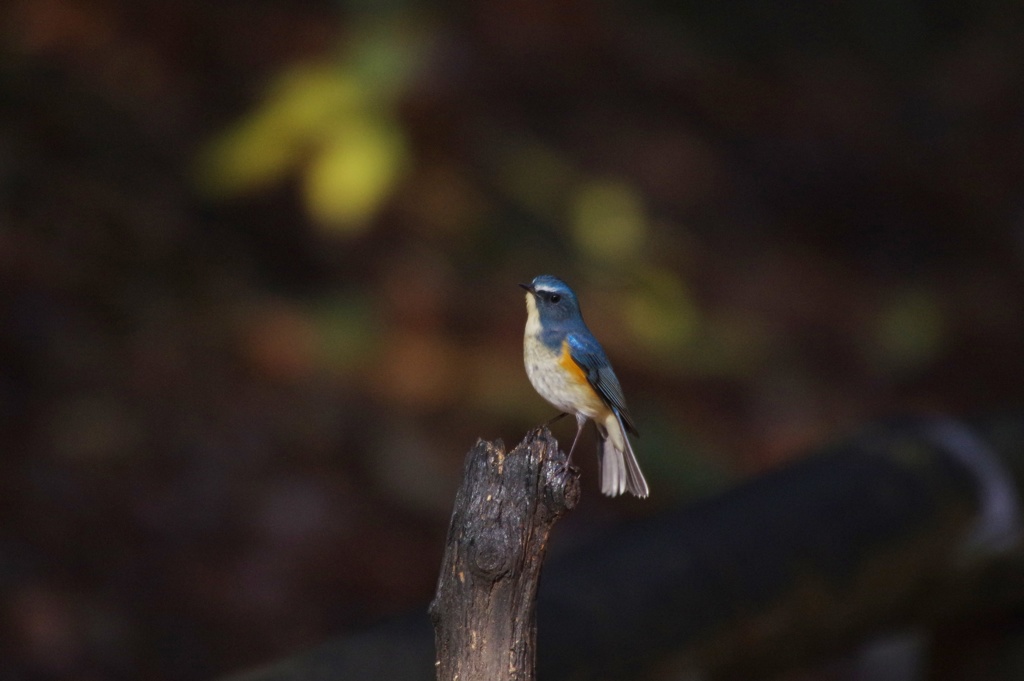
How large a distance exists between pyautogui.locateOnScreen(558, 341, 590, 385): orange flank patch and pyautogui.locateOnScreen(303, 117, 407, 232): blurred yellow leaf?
11.0 feet

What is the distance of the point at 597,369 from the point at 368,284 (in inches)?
150

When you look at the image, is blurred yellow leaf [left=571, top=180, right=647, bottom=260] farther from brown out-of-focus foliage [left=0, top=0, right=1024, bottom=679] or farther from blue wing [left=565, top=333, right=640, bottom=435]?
blue wing [left=565, top=333, right=640, bottom=435]

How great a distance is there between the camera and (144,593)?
4082 mm

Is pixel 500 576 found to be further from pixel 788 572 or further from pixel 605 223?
pixel 605 223

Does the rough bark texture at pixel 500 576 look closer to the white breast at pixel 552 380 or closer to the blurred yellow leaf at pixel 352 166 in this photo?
the white breast at pixel 552 380

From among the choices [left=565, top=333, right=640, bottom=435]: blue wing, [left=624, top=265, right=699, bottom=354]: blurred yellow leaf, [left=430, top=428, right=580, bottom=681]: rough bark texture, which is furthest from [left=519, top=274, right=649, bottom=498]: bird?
[left=624, top=265, right=699, bottom=354]: blurred yellow leaf

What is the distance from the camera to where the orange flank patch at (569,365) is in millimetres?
1884

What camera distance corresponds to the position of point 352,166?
5.10 m

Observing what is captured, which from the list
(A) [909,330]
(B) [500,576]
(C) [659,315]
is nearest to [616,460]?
(B) [500,576]

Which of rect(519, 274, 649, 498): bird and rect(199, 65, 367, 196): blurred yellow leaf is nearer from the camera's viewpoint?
rect(519, 274, 649, 498): bird

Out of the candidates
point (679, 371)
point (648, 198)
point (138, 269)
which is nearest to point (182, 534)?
point (138, 269)

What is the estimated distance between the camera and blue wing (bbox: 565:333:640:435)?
189 cm

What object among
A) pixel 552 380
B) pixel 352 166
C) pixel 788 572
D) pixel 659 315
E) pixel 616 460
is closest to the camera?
pixel 552 380

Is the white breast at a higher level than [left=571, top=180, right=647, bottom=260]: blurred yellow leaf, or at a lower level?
lower
